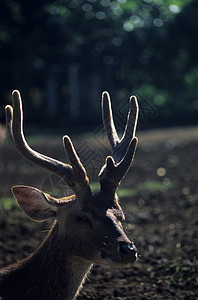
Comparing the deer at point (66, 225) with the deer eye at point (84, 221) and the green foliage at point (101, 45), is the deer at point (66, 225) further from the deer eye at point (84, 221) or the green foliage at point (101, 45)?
the green foliage at point (101, 45)

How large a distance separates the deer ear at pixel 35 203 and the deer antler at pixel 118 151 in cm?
41

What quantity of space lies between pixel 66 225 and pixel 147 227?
3.38 meters

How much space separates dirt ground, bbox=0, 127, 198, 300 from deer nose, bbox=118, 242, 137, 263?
0.57m

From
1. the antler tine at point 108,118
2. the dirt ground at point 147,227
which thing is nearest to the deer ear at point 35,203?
the dirt ground at point 147,227

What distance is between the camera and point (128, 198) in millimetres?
8750

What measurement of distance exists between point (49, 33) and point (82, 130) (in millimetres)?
6348

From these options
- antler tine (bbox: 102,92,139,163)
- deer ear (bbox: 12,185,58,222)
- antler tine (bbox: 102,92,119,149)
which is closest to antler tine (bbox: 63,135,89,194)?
deer ear (bbox: 12,185,58,222)

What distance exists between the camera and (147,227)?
690 cm

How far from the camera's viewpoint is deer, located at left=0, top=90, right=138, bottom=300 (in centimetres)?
353

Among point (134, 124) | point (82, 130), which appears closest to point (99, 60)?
point (82, 130)

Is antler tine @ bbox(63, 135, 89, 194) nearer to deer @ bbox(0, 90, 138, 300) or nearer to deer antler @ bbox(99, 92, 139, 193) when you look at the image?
deer @ bbox(0, 90, 138, 300)

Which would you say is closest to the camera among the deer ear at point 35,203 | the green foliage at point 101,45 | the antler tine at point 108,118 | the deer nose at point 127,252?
the deer nose at point 127,252

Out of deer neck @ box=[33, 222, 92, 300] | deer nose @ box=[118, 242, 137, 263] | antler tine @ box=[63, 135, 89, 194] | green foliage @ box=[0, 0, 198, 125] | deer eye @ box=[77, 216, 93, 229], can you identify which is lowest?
green foliage @ box=[0, 0, 198, 125]

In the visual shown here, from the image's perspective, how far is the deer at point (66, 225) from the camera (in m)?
3.53
